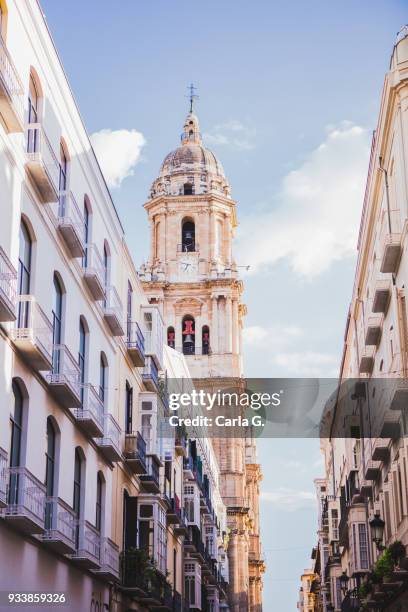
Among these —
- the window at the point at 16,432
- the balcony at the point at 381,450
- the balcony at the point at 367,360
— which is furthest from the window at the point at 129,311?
the window at the point at 16,432

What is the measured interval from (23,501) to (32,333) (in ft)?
9.11

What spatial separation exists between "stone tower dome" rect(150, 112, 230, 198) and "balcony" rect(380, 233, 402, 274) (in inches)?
2097

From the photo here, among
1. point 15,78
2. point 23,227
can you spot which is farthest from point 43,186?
point 15,78

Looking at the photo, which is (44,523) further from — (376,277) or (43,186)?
(376,277)

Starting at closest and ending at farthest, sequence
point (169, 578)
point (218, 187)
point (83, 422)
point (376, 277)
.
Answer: point (83, 422) → point (376, 277) → point (169, 578) → point (218, 187)

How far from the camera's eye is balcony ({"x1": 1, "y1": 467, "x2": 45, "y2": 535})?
55.2ft

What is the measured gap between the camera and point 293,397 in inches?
1096

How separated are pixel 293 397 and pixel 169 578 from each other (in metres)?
10.1

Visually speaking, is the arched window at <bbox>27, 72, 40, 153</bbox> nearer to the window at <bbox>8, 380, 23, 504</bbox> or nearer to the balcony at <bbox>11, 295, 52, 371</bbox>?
the balcony at <bbox>11, 295, 52, 371</bbox>

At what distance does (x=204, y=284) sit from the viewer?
74375 millimetres

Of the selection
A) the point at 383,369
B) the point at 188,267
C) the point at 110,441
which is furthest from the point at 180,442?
the point at 188,267

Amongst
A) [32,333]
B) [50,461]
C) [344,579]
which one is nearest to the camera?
[32,333]

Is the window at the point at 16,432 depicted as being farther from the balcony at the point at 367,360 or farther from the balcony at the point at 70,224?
the balcony at the point at 367,360

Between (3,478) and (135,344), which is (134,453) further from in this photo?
(3,478)
